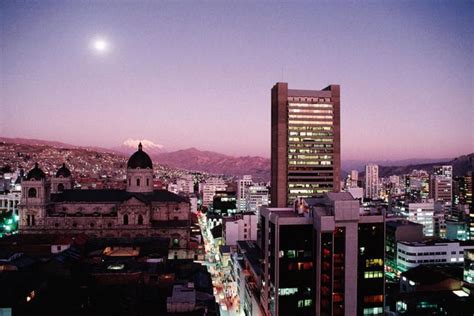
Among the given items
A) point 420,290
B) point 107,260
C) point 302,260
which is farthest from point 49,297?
point 420,290

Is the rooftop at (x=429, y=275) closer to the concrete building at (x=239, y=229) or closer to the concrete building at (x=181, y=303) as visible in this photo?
the concrete building at (x=181, y=303)

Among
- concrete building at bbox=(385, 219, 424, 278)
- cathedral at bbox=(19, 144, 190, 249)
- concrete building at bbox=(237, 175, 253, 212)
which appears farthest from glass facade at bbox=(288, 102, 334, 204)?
concrete building at bbox=(237, 175, 253, 212)

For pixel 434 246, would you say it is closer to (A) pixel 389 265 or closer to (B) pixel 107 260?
(A) pixel 389 265

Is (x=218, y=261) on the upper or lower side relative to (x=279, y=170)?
lower

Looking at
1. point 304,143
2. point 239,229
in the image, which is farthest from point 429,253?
point 304,143

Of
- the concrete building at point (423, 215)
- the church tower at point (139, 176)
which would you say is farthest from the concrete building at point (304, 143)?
the church tower at point (139, 176)

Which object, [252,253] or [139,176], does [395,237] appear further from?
[139,176]
